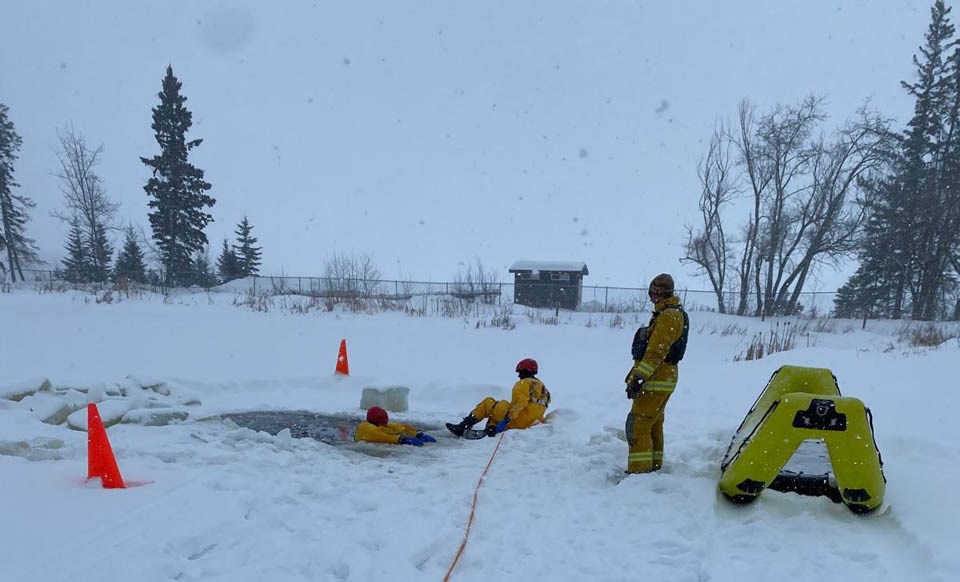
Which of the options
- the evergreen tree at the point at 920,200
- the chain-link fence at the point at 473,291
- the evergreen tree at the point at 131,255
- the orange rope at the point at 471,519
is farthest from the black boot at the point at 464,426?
the evergreen tree at the point at 131,255

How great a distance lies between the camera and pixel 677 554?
369cm

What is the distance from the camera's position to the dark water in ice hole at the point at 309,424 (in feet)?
23.8

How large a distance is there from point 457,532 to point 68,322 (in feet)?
46.3

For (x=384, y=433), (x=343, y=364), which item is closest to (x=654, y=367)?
(x=384, y=433)

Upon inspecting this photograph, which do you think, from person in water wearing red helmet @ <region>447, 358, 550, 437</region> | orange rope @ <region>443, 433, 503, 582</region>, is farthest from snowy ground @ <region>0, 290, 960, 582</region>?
person in water wearing red helmet @ <region>447, 358, 550, 437</region>

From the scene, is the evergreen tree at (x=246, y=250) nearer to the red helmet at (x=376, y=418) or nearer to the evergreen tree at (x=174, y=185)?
the evergreen tree at (x=174, y=185)

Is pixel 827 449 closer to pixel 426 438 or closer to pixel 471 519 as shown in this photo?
pixel 471 519

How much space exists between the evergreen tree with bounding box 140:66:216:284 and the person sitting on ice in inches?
1350

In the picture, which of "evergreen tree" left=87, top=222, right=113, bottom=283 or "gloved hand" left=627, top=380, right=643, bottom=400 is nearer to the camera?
"gloved hand" left=627, top=380, right=643, bottom=400

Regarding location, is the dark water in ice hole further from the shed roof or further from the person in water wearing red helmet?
the shed roof

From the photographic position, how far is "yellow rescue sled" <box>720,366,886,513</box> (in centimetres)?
389

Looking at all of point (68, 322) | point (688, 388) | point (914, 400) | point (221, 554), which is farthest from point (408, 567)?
point (68, 322)

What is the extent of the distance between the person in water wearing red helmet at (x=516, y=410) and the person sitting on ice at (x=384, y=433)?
668 millimetres

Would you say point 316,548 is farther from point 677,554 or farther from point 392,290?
point 392,290
